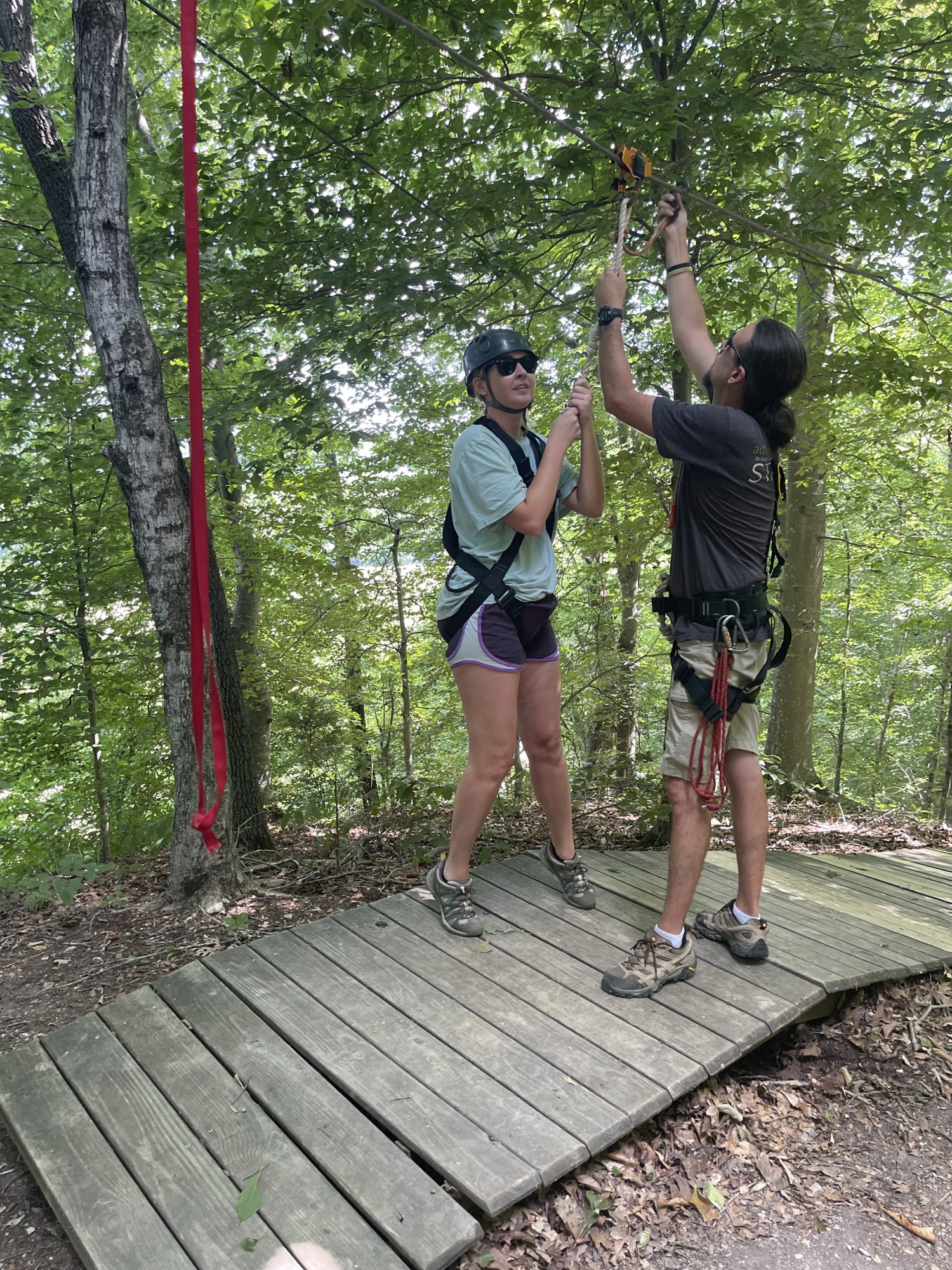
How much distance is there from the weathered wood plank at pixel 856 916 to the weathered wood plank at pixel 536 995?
4.46 feet

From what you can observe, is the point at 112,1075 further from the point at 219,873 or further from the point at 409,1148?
the point at 219,873

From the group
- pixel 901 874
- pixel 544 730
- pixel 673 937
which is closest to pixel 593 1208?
pixel 673 937

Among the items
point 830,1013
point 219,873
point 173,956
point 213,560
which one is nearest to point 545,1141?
point 830,1013

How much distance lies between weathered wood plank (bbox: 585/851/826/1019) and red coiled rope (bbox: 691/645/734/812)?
0.75m

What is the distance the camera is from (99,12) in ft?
10.9

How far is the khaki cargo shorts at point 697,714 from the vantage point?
2.90 metres

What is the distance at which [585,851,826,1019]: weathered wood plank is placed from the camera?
290 centimetres

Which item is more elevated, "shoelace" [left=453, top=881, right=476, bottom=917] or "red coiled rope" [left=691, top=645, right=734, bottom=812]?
"red coiled rope" [left=691, top=645, right=734, bottom=812]

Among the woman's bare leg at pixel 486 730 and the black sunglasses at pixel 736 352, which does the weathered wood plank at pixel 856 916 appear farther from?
the black sunglasses at pixel 736 352

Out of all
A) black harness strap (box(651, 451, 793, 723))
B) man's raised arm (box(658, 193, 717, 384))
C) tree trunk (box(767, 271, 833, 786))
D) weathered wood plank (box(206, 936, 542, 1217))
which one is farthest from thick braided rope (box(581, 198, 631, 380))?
A: tree trunk (box(767, 271, 833, 786))

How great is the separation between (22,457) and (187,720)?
15.2ft

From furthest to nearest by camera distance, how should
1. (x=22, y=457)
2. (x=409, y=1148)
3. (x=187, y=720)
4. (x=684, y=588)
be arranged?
(x=22, y=457) → (x=187, y=720) → (x=684, y=588) → (x=409, y=1148)

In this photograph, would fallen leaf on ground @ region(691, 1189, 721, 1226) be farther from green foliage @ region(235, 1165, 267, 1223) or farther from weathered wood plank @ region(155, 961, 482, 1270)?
green foliage @ region(235, 1165, 267, 1223)

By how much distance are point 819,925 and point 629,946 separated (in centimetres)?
109
